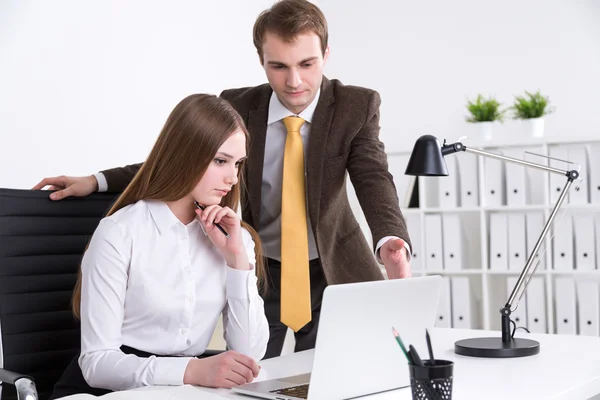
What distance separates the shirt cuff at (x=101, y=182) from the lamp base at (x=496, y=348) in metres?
0.91

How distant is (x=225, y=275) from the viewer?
171cm

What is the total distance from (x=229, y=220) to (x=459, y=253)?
2.64 m

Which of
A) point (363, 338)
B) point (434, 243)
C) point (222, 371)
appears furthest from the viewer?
point (434, 243)

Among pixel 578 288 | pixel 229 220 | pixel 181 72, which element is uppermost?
pixel 181 72

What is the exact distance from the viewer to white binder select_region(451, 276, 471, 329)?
4035mm

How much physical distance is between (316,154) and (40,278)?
0.72m

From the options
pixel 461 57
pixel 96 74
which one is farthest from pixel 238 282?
pixel 461 57

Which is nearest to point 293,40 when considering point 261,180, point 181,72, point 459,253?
point 261,180

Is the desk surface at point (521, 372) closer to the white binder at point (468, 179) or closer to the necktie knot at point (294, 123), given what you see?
the necktie knot at point (294, 123)

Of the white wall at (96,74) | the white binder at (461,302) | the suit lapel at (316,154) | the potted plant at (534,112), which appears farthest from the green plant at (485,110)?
the suit lapel at (316,154)

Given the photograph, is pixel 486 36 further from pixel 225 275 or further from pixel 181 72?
pixel 225 275

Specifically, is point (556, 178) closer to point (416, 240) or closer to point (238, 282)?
point (416, 240)

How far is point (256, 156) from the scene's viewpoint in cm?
195

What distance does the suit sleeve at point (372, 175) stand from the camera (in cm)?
187
